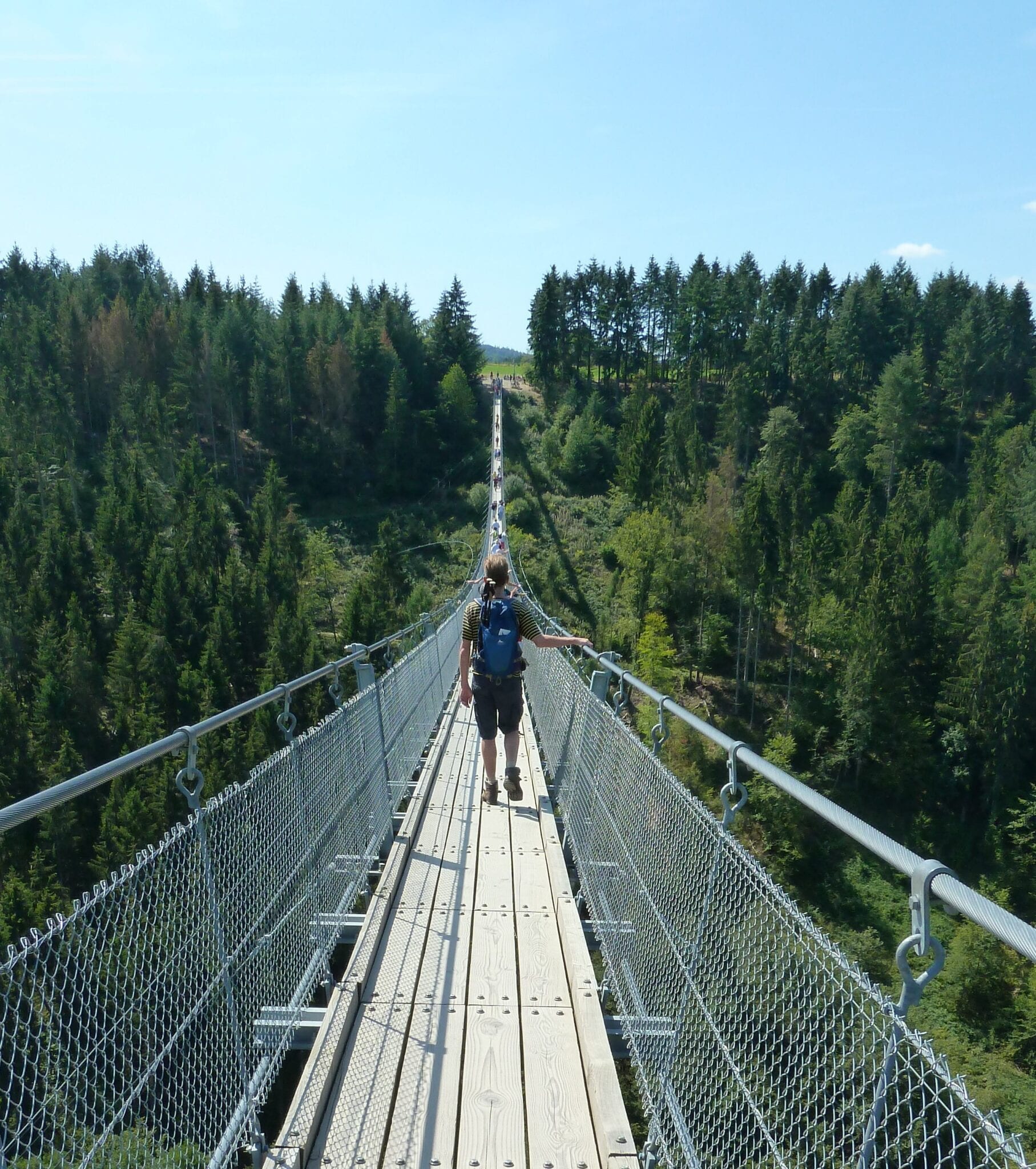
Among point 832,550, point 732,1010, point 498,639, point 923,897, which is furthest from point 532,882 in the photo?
point 832,550

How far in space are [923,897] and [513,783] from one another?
421 centimetres

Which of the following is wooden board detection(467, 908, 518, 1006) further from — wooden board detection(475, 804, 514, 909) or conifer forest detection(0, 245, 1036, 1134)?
conifer forest detection(0, 245, 1036, 1134)

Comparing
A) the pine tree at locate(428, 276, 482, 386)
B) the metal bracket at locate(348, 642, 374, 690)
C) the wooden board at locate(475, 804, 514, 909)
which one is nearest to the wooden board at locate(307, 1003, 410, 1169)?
the wooden board at locate(475, 804, 514, 909)

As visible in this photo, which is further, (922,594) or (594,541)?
(594,541)

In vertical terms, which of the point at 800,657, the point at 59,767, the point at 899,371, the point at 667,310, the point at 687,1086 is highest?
the point at 667,310

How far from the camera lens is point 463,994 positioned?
3.16 meters

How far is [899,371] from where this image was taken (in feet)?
163

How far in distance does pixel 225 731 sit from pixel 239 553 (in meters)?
17.7

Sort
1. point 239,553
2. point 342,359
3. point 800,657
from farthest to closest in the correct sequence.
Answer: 1. point 342,359
2. point 239,553
3. point 800,657

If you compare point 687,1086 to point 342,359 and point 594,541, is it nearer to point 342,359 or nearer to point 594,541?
point 594,541

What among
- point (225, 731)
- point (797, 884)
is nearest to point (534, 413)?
point (225, 731)

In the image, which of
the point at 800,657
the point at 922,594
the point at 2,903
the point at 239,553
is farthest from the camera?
the point at 239,553

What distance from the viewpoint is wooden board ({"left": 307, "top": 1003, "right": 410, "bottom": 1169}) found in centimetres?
233

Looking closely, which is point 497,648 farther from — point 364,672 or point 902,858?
point 902,858
